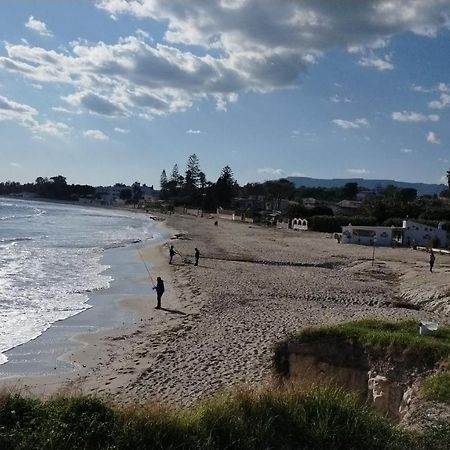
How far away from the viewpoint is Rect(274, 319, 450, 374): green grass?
9086 mm

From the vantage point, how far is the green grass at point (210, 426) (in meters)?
5.22

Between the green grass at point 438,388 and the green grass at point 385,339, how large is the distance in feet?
3.52

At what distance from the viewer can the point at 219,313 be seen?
19562 mm

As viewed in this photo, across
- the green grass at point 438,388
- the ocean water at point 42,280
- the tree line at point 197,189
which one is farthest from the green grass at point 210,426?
the tree line at point 197,189

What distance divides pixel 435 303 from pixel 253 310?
6.84 m

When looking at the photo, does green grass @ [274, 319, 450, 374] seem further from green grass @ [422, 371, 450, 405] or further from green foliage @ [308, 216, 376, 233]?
green foliage @ [308, 216, 376, 233]

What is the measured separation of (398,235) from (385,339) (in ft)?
151

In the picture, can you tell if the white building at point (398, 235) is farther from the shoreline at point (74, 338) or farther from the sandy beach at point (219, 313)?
the shoreline at point (74, 338)

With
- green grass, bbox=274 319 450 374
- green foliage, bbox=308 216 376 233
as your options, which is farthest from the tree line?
green grass, bbox=274 319 450 374

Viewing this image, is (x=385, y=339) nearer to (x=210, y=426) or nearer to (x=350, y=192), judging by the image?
(x=210, y=426)

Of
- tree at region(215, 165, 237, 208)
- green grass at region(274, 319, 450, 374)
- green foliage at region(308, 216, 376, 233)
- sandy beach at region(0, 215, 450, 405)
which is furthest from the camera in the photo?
tree at region(215, 165, 237, 208)

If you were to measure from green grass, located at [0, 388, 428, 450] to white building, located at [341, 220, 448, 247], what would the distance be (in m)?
48.3

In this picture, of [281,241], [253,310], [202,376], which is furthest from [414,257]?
[202,376]

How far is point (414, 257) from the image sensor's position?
40969 millimetres
